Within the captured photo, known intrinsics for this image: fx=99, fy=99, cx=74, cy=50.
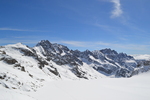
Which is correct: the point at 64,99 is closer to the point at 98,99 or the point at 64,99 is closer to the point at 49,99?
the point at 49,99

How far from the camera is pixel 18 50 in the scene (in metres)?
67.8

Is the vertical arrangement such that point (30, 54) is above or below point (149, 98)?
above

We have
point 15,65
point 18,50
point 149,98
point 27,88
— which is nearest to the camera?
point 149,98

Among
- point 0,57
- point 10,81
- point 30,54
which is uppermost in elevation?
point 30,54

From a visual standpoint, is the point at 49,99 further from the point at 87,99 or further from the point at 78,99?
the point at 87,99

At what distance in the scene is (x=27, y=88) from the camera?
60.1 feet

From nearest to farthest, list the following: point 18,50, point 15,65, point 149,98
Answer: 1. point 149,98
2. point 15,65
3. point 18,50

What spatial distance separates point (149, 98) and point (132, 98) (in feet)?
7.49

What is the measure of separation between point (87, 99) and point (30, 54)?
62.7 meters

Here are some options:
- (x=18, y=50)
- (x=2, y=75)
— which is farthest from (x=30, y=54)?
(x=2, y=75)

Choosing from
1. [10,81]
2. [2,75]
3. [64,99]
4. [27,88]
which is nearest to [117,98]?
[64,99]

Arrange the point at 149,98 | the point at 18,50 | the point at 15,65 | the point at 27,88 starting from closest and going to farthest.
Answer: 1. the point at 149,98
2. the point at 27,88
3. the point at 15,65
4. the point at 18,50

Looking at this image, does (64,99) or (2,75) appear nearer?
(64,99)

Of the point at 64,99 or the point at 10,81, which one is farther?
the point at 10,81
